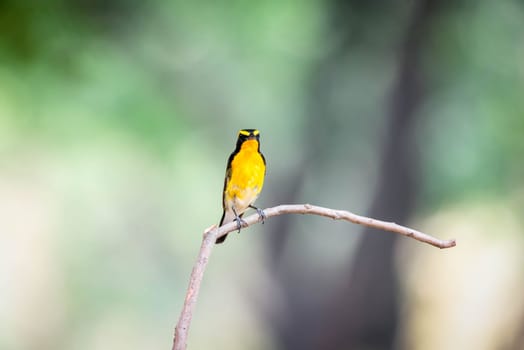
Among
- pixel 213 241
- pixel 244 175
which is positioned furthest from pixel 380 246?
pixel 213 241

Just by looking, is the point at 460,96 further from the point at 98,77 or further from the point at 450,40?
the point at 98,77

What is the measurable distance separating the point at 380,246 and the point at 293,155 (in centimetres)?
223

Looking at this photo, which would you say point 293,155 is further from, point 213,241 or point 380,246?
point 213,241

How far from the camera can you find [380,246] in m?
7.66

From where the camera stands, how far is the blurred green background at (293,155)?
7547 mm

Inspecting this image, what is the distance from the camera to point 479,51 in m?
8.25

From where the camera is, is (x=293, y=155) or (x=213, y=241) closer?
(x=213, y=241)

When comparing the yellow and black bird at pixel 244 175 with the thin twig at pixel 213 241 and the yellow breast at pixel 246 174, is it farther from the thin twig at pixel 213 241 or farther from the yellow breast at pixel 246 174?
the thin twig at pixel 213 241

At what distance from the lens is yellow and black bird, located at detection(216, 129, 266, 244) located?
331 centimetres

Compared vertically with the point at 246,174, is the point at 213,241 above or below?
below

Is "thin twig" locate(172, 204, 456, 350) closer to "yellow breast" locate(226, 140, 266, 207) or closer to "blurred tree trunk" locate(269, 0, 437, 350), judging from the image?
"yellow breast" locate(226, 140, 266, 207)

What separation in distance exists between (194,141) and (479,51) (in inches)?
141

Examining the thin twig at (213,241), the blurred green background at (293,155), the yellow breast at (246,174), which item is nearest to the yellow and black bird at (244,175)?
the yellow breast at (246,174)

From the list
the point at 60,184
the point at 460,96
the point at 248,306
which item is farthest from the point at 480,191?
the point at 60,184
